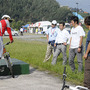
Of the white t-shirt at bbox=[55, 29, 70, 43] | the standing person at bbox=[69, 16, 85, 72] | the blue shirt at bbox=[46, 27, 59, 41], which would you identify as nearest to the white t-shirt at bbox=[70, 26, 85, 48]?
the standing person at bbox=[69, 16, 85, 72]

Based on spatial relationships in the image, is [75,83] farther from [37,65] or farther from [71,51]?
[37,65]

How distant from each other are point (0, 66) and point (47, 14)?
177515 mm

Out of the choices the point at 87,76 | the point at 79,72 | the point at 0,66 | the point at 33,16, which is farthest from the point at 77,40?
the point at 33,16

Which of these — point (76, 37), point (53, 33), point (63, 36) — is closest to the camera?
point (76, 37)

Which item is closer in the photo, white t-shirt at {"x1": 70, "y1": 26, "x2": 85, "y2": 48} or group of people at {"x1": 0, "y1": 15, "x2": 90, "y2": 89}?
group of people at {"x1": 0, "y1": 15, "x2": 90, "y2": 89}

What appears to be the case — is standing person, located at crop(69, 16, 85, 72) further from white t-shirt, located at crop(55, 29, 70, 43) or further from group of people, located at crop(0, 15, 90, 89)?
white t-shirt, located at crop(55, 29, 70, 43)

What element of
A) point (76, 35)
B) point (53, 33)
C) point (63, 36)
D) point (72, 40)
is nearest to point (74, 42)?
point (72, 40)

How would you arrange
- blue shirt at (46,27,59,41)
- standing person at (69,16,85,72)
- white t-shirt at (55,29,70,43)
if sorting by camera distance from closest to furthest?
standing person at (69,16,85,72)
white t-shirt at (55,29,70,43)
blue shirt at (46,27,59,41)

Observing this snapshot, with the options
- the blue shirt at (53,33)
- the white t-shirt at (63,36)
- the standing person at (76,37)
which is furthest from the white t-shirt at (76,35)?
the blue shirt at (53,33)

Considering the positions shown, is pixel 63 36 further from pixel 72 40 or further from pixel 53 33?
pixel 72 40

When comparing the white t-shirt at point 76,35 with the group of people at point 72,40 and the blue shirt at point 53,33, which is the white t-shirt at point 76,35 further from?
the blue shirt at point 53,33

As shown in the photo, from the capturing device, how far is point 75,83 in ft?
24.7

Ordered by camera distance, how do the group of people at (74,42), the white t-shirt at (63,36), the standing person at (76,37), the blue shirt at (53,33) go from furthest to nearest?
the blue shirt at (53,33)
the white t-shirt at (63,36)
the standing person at (76,37)
the group of people at (74,42)

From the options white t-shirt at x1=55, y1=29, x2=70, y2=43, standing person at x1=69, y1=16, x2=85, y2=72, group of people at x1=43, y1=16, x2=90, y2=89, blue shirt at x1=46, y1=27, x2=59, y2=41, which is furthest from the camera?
blue shirt at x1=46, y1=27, x2=59, y2=41
